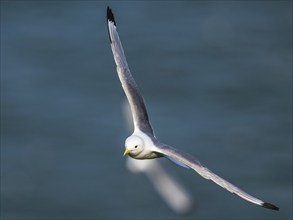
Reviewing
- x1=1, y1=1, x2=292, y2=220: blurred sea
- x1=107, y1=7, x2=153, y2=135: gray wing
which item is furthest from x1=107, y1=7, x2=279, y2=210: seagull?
x1=1, y1=1, x2=292, y2=220: blurred sea

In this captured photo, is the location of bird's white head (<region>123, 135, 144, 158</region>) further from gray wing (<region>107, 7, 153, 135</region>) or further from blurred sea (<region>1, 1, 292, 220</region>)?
blurred sea (<region>1, 1, 292, 220</region>)

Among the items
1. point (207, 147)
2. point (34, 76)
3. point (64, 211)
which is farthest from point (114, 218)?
point (34, 76)

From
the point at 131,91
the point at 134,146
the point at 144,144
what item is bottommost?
the point at 134,146

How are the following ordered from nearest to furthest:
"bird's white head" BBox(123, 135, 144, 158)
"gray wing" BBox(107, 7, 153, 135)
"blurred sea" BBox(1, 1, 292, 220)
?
"bird's white head" BBox(123, 135, 144, 158) → "gray wing" BBox(107, 7, 153, 135) → "blurred sea" BBox(1, 1, 292, 220)

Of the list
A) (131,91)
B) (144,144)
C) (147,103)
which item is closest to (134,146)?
(144,144)

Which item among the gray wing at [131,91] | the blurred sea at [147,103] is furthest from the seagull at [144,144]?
the blurred sea at [147,103]

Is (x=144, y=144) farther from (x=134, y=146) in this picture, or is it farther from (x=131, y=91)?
(x=131, y=91)

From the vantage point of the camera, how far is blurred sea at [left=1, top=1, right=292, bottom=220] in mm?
33469

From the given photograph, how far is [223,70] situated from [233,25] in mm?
3504

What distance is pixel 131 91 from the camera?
2117 centimetres

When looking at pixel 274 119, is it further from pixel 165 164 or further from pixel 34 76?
pixel 34 76

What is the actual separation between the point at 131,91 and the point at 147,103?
46.2 feet

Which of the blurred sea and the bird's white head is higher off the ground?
the blurred sea

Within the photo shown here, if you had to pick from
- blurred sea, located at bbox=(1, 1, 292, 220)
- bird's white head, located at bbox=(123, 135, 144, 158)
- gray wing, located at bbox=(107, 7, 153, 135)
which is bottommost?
bird's white head, located at bbox=(123, 135, 144, 158)
